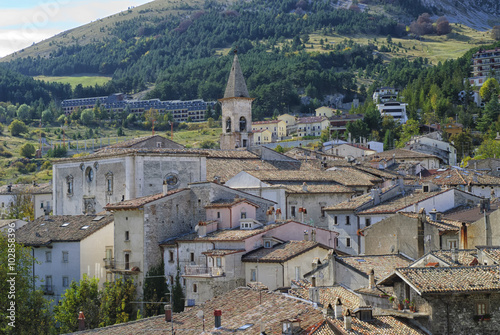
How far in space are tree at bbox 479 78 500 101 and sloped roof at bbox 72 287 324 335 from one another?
114 meters

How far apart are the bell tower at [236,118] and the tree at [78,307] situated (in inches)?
1476

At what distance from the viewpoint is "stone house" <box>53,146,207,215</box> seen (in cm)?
5306

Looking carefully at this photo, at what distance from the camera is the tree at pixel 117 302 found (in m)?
43.4

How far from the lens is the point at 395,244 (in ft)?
133

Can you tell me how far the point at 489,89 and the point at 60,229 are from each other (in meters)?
106

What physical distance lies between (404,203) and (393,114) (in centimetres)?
10281

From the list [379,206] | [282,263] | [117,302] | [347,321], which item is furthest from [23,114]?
[347,321]

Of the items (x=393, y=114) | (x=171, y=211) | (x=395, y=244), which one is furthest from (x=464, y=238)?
(x=393, y=114)

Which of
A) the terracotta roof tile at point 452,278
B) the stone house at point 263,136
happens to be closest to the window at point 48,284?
the terracotta roof tile at point 452,278

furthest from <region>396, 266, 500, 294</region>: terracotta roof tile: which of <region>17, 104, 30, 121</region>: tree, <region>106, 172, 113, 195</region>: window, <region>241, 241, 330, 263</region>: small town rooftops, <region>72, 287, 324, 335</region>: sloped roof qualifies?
<region>17, 104, 30, 121</region>: tree

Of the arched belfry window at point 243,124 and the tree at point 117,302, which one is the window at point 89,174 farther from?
the arched belfry window at point 243,124

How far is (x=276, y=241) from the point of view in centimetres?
4200

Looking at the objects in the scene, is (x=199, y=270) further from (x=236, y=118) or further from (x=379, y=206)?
(x=236, y=118)

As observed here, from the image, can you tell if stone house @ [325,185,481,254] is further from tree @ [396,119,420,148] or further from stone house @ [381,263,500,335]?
tree @ [396,119,420,148]
